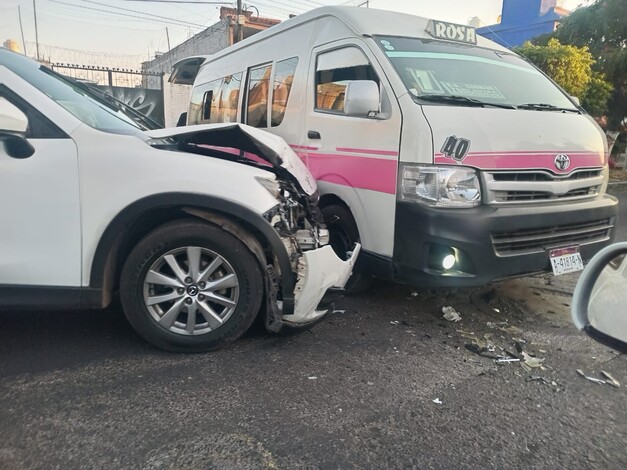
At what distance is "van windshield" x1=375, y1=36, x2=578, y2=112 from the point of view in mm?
3764

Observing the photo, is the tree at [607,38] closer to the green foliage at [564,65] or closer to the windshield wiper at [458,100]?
the green foliage at [564,65]

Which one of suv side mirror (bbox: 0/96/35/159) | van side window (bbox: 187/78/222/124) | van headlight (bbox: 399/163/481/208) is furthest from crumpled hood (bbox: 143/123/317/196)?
van side window (bbox: 187/78/222/124)

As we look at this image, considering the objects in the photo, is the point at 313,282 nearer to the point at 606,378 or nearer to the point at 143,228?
the point at 143,228

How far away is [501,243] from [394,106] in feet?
4.11

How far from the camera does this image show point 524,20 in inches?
921

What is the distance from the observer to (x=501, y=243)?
3.41 meters

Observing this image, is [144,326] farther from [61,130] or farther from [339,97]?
[339,97]

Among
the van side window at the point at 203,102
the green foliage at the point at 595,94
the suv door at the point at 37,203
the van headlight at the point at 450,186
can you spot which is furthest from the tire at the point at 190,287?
the green foliage at the point at 595,94

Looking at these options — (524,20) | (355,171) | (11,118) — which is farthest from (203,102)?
(524,20)

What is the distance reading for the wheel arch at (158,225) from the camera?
2920 millimetres

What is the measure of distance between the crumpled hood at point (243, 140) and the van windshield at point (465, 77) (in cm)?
105

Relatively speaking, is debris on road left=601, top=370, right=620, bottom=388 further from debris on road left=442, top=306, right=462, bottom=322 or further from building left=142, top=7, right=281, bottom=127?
building left=142, top=7, right=281, bottom=127

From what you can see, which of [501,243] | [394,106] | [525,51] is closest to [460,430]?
[501,243]

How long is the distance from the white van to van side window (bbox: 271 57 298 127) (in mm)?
90
